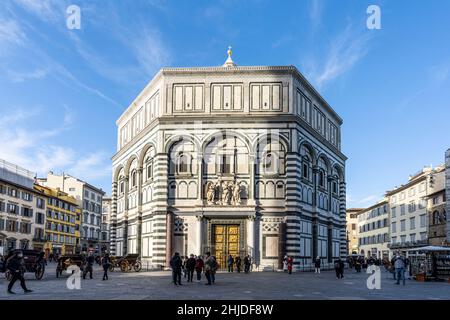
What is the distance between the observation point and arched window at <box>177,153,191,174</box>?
4106cm

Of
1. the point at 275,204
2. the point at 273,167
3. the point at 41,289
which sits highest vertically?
the point at 273,167

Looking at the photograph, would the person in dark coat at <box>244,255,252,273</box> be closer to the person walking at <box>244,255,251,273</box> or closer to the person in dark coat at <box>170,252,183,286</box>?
the person walking at <box>244,255,251,273</box>

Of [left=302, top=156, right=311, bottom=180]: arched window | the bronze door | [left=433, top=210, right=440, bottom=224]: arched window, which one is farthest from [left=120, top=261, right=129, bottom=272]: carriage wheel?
[left=433, top=210, right=440, bottom=224]: arched window

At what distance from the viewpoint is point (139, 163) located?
46.9 metres

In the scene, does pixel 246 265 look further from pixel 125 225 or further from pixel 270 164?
pixel 125 225

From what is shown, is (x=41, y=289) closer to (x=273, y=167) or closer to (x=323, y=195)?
(x=273, y=167)

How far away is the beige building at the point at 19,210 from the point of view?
2606 inches

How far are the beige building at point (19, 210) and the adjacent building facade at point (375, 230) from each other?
54573 mm

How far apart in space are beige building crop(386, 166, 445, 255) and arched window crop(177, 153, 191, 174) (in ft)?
132

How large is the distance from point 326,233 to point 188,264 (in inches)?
964

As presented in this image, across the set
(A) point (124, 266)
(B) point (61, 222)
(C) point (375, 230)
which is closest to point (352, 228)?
(C) point (375, 230)

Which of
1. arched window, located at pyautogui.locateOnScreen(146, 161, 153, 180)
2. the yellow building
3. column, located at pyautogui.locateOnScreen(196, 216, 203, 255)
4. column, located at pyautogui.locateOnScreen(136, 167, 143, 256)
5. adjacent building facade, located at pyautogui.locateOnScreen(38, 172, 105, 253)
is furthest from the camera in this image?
adjacent building facade, located at pyautogui.locateOnScreen(38, 172, 105, 253)
